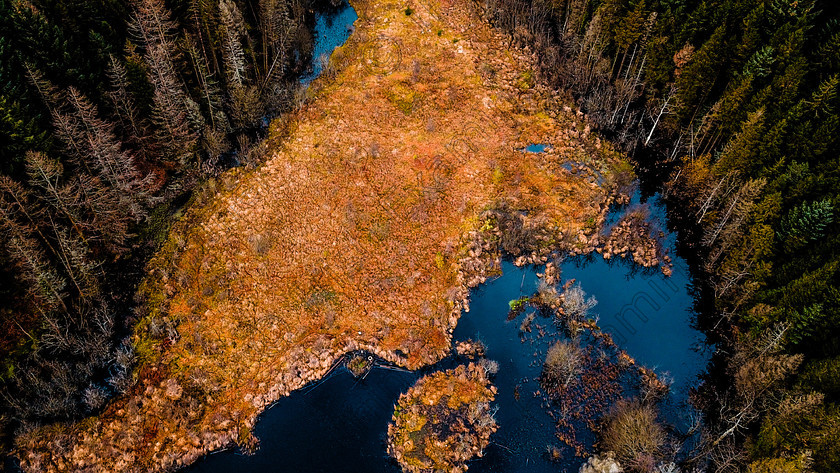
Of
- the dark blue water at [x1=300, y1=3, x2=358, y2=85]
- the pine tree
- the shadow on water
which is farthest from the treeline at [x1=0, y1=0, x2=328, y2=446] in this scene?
the shadow on water

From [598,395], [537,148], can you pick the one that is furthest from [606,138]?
[598,395]

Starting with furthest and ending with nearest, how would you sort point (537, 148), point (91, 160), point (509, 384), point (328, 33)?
point (328, 33) → point (537, 148) → point (91, 160) → point (509, 384)

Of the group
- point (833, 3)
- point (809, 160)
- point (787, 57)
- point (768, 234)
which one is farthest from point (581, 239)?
point (833, 3)

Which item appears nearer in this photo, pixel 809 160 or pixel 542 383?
pixel 542 383

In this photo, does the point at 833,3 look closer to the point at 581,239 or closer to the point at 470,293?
the point at 581,239

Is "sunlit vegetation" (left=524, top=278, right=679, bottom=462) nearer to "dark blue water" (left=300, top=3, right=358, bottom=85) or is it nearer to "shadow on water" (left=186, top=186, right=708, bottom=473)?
"shadow on water" (left=186, top=186, right=708, bottom=473)

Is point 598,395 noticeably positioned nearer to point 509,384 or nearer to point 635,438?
point 635,438
